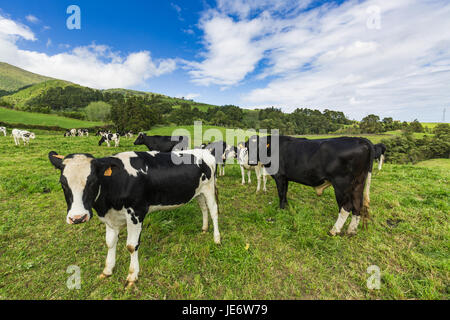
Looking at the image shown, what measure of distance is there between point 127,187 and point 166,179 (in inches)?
24.7

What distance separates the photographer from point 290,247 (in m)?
3.83

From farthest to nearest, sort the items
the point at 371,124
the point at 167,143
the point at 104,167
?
the point at 371,124
the point at 167,143
the point at 104,167

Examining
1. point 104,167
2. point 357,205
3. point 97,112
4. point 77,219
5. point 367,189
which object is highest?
point 97,112

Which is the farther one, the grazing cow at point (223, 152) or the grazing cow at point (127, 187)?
the grazing cow at point (223, 152)

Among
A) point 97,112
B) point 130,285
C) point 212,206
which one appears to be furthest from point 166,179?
point 97,112

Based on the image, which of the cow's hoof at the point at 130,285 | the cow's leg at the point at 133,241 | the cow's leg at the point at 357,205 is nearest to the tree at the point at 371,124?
the cow's leg at the point at 357,205

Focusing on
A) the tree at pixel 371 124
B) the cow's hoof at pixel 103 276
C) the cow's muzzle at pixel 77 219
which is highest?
the tree at pixel 371 124

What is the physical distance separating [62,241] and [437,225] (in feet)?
28.3

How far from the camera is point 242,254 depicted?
3.59 m

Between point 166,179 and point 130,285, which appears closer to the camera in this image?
point 130,285

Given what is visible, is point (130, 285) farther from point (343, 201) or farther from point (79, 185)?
point (343, 201)

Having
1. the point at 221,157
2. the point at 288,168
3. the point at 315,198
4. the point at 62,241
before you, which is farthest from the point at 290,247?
the point at 221,157

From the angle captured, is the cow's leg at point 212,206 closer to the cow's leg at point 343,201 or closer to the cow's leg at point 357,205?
the cow's leg at point 343,201

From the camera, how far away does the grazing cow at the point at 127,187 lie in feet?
7.72
